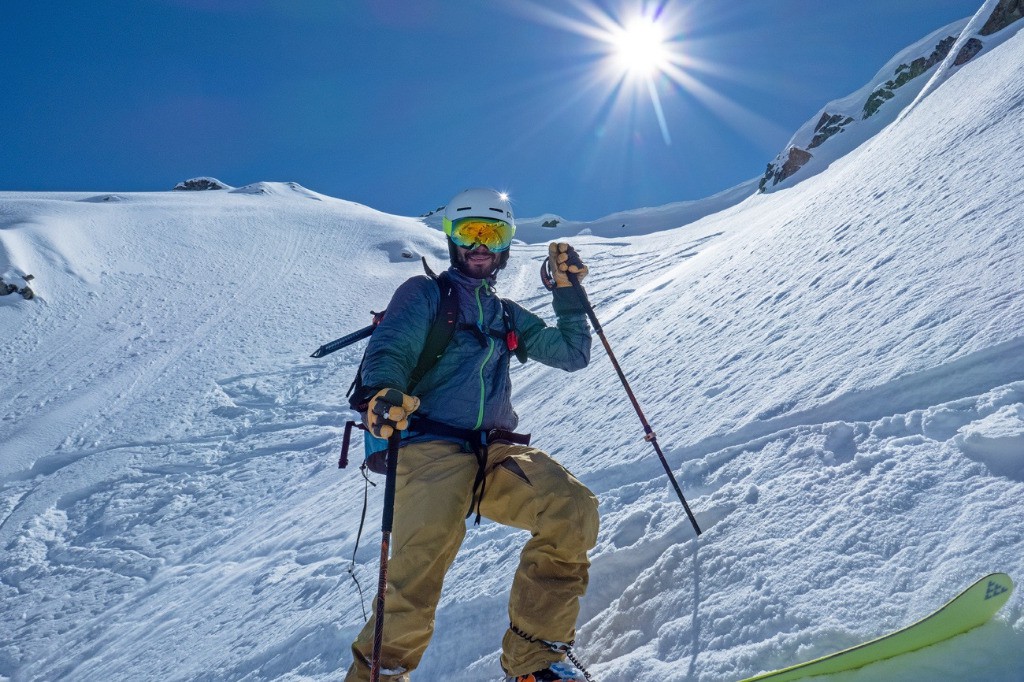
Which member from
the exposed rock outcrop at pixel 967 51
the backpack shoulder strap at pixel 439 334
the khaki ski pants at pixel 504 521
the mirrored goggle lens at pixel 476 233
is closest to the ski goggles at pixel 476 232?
the mirrored goggle lens at pixel 476 233

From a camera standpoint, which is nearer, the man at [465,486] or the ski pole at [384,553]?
the ski pole at [384,553]

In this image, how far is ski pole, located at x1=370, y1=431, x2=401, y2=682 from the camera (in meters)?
2.16

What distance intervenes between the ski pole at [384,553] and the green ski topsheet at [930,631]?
134 centimetres

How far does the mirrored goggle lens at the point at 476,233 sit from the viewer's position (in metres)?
3.38

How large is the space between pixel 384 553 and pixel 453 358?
3.09 feet

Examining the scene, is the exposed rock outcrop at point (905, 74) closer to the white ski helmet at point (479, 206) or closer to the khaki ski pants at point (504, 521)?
the white ski helmet at point (479, 206)

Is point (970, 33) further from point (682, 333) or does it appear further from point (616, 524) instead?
point (616, 524)

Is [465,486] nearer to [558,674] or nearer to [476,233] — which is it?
[558,674]

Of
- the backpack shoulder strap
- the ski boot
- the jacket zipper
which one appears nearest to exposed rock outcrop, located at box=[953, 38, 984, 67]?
the jacket zipper

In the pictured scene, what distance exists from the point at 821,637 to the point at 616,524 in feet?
4.60

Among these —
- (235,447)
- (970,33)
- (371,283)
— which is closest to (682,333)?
A: (235,447)

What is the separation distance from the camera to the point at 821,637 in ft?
6.61

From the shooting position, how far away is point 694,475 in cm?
337

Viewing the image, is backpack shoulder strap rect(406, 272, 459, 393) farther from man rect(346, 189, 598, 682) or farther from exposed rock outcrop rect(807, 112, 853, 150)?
exposed rock outcrop rect(807, 112, 853, 150)
